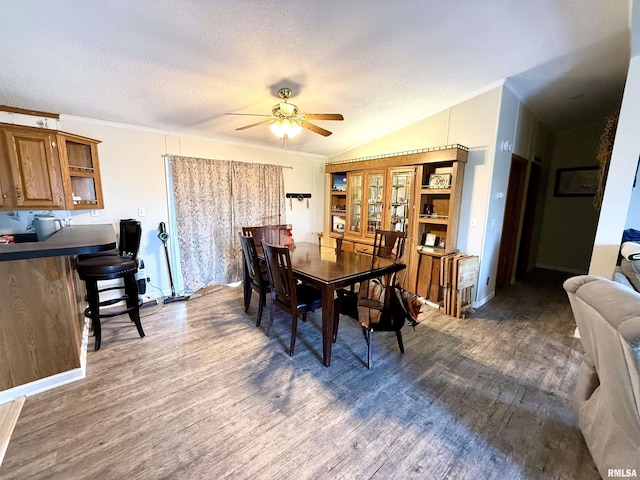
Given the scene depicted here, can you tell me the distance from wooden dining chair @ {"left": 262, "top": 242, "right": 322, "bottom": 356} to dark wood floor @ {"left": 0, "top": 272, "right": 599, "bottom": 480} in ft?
1.30

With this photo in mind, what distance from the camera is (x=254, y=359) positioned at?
7.47ft


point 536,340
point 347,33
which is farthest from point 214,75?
point 536,340

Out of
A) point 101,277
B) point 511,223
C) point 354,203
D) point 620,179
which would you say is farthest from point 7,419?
point 511,223

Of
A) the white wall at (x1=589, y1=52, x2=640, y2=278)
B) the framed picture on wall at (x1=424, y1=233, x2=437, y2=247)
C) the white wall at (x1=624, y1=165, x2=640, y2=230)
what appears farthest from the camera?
the framed picture on wall at (x1=424, y1=233, x2=437, y2=247)

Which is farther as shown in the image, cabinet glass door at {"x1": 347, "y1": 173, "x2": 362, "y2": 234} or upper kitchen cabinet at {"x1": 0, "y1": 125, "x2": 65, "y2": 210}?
cabinet glass door at {"x1": 347, "y1": 173, "x2": 362, "y2": 234}

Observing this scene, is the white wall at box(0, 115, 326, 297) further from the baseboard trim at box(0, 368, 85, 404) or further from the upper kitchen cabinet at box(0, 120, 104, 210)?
the baseboard trim at box(0, 368, 85, 404)

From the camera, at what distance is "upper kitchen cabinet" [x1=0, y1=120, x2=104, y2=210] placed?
2.39 meters

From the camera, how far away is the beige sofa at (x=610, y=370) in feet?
3.56

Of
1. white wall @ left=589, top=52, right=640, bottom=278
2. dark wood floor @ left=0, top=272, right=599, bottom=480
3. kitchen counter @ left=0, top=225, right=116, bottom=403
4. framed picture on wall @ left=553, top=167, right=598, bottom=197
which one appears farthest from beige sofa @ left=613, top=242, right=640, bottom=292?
kitchen counter @ left=0, top=225, right=116, bottom=403

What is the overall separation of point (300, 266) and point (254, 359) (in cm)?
89

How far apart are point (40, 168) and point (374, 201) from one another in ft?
12.6

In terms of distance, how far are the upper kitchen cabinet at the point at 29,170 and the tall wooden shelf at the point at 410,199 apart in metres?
3.52

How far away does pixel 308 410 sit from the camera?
68.7 inches

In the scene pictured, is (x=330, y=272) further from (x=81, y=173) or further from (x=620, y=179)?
(x=81, y=173)
